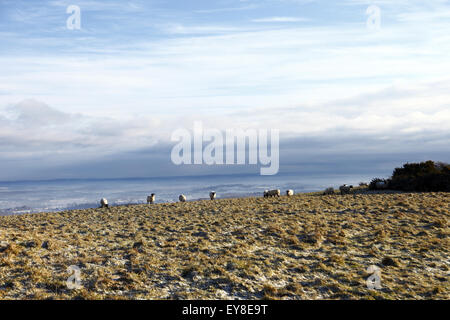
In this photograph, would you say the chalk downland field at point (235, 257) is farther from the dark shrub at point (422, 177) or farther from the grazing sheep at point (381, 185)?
the grazing sheep at point (381, 185)

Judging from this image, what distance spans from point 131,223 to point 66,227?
4.16m

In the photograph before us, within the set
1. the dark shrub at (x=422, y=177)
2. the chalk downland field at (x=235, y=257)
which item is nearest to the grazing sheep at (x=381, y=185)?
the dark shrub at (x=422, y=177)

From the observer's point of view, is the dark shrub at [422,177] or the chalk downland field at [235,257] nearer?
the chalk downland field at [235,257]

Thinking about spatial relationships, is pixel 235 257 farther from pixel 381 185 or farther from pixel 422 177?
pixel 422 177

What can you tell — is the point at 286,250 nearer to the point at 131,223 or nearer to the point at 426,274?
the point at 426,274

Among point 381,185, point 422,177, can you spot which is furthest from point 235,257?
point 422,177

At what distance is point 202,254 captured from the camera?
15.9 m

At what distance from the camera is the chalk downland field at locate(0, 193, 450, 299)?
38.7 feet

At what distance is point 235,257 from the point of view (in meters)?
15.4

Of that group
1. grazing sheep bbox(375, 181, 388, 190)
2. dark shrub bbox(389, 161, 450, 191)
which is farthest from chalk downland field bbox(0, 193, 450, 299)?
grazing sheep bbox(375, 181, 388, 190)

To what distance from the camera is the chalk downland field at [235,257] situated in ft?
38.7

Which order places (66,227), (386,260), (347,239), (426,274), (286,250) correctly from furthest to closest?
(66,227)
(347,239)
(286,250)
(386,260)
(426,274)
